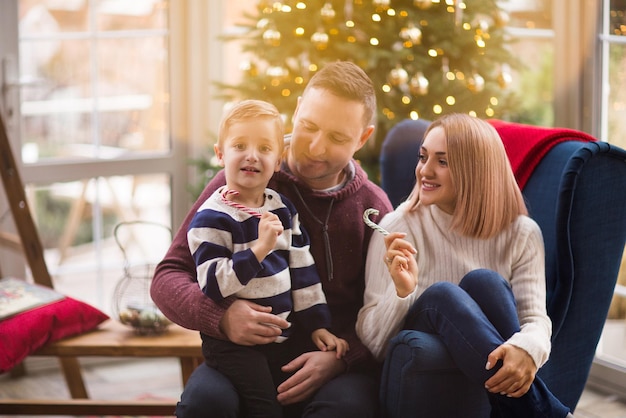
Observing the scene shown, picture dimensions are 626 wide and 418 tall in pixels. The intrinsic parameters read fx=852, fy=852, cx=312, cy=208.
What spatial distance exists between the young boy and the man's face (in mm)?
66

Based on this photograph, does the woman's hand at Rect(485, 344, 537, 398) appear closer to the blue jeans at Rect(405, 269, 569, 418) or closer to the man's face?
the blue jeans at Rect(405, 269, 569, 418)

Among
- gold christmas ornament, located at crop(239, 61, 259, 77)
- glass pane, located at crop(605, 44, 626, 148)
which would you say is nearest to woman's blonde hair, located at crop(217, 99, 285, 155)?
gold christmas ornament, located at crop(239, 61, 259, 77)

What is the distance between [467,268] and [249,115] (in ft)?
1.79

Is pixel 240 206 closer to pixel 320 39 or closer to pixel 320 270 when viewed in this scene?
pixel 320 270

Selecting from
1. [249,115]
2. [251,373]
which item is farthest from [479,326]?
[249,115]

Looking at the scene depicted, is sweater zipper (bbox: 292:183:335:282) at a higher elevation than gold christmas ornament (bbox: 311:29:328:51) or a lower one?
lower

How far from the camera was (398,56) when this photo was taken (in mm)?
2814

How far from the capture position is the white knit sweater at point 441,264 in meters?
1.67

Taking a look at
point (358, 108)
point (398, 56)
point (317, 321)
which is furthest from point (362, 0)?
point (317, 321)

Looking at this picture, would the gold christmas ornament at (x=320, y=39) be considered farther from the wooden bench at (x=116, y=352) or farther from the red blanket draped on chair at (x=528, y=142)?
the wooden bench at (x=116, y=352)

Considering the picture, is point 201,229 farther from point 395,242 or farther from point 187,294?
point 395,242

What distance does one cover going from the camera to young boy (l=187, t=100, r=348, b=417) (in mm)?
1531

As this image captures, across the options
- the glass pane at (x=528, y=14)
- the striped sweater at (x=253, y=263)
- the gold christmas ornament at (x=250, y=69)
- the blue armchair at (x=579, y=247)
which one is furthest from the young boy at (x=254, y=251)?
the glass pane at (x=528, y=14)

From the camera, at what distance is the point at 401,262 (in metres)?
1.57
